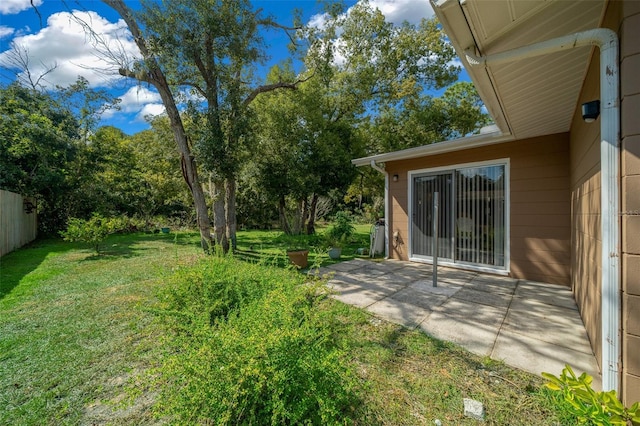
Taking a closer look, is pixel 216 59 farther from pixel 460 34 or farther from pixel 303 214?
pixel 460 34

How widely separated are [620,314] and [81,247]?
1119 centimetres

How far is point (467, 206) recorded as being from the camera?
5.20 meters

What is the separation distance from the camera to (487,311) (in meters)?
3.20

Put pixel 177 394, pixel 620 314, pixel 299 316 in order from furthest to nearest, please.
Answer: pixel 299 316 → pixel 620 314 → pixel 177 394

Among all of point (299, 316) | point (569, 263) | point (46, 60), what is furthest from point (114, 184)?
point (569, 263)

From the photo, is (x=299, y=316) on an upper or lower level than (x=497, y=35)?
lower

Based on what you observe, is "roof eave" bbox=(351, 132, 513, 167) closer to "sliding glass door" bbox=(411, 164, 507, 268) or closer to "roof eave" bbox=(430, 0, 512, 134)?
"sliding glass door" bbox=(411, 164, 507, 268)

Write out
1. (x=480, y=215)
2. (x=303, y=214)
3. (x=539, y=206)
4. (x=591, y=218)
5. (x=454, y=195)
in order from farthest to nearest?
(x=303, y=214)
(x=454, y=195)
(x=480, y=215)
(x=539, y=206)
(x=591, y=218)

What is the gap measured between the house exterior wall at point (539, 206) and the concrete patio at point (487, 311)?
33cm

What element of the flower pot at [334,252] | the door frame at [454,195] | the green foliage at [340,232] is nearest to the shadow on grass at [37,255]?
the flower pot at [334,252]

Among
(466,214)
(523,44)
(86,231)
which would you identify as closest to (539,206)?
(466,214)

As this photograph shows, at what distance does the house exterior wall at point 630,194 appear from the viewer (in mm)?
1396

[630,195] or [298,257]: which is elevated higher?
[630,195]

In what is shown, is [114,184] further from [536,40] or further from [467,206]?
[536,40]
